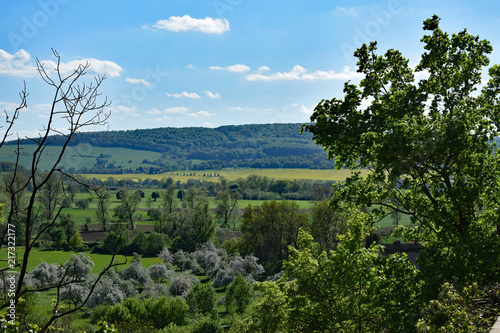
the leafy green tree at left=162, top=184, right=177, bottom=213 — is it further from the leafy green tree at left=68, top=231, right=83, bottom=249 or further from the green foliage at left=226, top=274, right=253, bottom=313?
the green foliage at left=226, top=274, right=253, bottom=313

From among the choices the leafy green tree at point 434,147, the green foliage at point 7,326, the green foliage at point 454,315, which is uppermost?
the leafy green tree at point 434,147

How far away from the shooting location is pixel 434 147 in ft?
35.6

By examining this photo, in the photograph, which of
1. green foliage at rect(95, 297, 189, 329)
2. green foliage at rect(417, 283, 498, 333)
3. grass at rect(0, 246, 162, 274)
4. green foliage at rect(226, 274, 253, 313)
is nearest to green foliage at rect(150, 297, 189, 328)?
green foliage at rect(95, 297, 189, 329)

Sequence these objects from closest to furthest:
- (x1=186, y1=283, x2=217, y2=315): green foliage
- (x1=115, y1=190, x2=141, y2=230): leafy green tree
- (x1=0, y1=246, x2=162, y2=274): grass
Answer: (x1=186, y1=283, x2=217, y2=315): green foliage
(x1=0, y1=246, x2=162, y2=274): grass
(x1=115, y1=190, x2=141, y2=230): leafy green tree

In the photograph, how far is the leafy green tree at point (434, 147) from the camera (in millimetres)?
10599

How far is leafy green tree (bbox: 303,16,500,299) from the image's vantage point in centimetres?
1060

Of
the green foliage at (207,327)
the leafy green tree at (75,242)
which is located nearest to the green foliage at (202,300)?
the green foliage at (207,327)

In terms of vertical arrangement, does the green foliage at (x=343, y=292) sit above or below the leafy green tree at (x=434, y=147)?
below

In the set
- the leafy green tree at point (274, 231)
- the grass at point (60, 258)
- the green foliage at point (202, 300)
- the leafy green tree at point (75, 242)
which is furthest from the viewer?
the leafy green tree at point (75, 242)

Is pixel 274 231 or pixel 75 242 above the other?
pixel 274 231

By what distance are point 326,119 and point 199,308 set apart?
32736 mm
